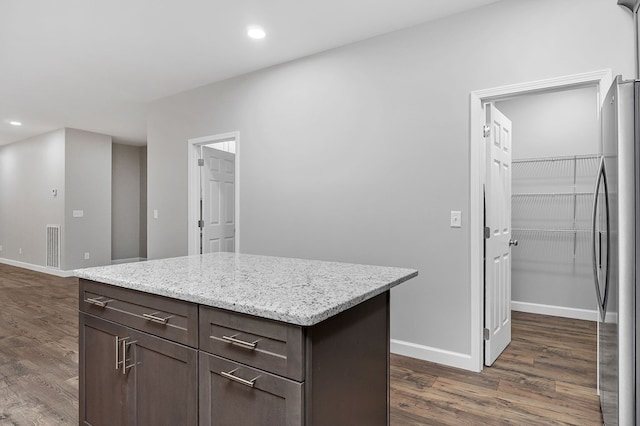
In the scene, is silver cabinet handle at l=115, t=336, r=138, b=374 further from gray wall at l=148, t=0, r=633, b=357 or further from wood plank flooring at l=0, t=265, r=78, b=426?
gray wall at l=148, t=0, r=633, b=357

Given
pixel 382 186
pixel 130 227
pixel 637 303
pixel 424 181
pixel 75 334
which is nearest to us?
pixel 637 303

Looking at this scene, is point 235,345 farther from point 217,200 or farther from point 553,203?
point 553,203

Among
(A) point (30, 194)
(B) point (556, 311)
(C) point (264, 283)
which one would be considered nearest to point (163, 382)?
(C) point (264, 283)

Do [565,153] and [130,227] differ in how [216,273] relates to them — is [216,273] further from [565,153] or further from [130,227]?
[130,227]

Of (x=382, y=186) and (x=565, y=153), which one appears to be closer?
(x=382, y=186)

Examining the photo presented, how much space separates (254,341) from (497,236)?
2438 millimetres

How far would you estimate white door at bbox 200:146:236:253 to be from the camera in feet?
15.0

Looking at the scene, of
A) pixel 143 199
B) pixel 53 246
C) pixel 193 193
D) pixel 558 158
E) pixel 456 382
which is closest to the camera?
pixel 456 382

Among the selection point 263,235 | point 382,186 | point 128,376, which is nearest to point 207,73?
point 263,235

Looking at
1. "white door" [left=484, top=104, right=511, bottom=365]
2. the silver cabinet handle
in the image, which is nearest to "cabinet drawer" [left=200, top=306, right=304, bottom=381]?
the silver cabinet handle

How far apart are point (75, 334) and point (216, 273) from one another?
2.66 metres

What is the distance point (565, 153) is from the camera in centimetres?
405

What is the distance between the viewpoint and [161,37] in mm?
3154

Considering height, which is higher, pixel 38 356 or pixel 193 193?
pixel 193 193
